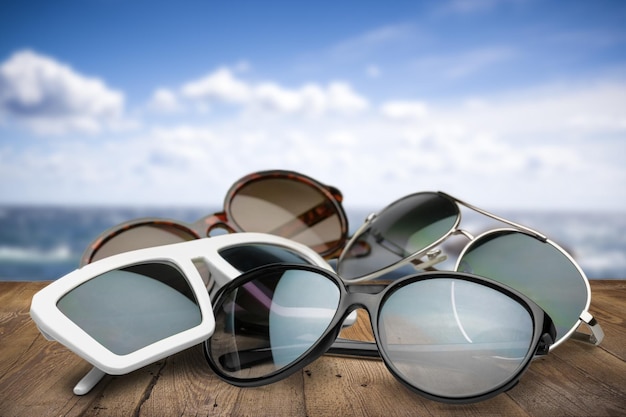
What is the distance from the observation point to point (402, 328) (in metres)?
0.49

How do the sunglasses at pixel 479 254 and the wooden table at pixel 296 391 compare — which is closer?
the wooden table at pixel 296 391

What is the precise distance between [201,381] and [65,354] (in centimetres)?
18

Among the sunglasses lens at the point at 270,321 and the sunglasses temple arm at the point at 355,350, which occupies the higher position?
the sunglasses lens at the point at 270,321

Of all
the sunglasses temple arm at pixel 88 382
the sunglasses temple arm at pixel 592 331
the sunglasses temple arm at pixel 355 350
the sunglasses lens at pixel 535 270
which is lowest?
the sunglasses temple arm at pixel 88 382

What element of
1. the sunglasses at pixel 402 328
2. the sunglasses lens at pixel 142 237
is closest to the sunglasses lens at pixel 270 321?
the sunglasses at pixel 402 328

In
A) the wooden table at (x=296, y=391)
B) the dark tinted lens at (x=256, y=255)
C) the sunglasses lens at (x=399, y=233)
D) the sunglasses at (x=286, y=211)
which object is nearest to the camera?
the wooden table at (x=296, y=391)

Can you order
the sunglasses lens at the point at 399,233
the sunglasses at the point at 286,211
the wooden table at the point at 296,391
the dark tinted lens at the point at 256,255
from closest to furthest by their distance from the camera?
1. the wooden table at the point at 296,391
2. the dark tinted lens at the point at 256,255
3. the sunglasses lens at the point at 399,233
4. the sunglasses at the point at 286,211

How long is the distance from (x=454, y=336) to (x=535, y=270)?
0.67 feet

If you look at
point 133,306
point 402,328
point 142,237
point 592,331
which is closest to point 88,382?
point 133,306

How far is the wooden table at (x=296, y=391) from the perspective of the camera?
16.6 inches

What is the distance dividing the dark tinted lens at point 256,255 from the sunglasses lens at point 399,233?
0.58 ft

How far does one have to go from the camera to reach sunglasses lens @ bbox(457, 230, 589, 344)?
0.57m

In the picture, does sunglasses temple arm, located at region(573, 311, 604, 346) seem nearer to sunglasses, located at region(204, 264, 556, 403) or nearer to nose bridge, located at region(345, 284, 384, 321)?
sunglasses, located at region(204, 264, 556, 403)

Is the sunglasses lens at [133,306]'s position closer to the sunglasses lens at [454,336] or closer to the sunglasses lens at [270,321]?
the sunglasses lens at [270,321]
